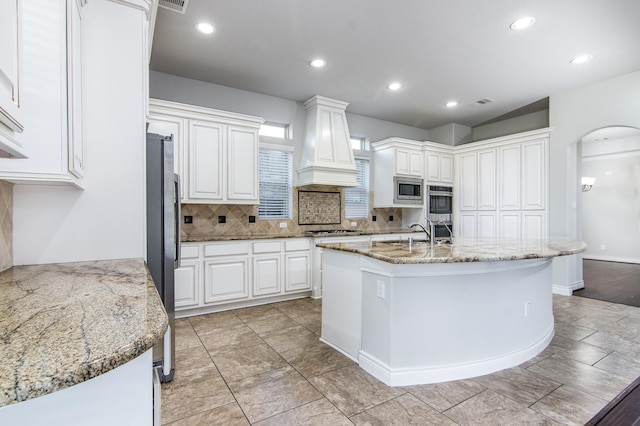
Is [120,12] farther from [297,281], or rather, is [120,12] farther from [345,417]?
[297,281]

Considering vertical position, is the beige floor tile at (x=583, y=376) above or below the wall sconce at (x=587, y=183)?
below

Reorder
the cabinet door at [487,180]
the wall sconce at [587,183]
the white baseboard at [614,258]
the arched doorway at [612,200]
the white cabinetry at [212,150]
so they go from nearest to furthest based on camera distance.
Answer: the white cabinetry at [212,150] → the cabinet door at [487,180] → the arched doorway at [612,200] → the white baseboard at [614,258] → the wall sconce at [587,183]

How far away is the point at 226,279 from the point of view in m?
3.98

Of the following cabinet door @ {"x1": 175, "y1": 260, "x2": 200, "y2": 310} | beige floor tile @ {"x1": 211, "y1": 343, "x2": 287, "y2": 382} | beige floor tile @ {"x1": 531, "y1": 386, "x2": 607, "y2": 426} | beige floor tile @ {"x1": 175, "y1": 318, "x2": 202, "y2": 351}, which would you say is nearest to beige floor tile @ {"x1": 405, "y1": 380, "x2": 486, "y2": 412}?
beige floor tile @ {"x1": 531, "y1": 386, "x2": 607, "y2": 426}

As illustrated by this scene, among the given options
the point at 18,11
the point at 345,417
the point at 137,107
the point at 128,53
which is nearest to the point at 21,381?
the point at 18,11

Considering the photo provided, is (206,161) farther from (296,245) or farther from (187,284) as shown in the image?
(296,245)

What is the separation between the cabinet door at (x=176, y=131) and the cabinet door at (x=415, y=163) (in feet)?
→ 12.0

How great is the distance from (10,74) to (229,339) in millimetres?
2827

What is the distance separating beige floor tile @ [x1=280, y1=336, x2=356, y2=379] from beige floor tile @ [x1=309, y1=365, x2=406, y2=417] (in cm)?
8

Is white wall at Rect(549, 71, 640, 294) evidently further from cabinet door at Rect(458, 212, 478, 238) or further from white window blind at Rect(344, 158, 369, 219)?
white window blind at Rect(344, 158, 369, 219)

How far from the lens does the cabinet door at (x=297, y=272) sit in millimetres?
4418

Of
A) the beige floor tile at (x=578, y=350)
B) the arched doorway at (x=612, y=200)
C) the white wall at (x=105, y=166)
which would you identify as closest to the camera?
the white wall at (x=105, y=166)

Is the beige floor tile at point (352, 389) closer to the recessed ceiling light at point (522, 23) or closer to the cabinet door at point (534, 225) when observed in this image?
the recessed ceiling light at point (522, 23)

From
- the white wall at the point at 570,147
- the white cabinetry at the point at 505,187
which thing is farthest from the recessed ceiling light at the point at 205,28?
the white wall at the point at 570,147
